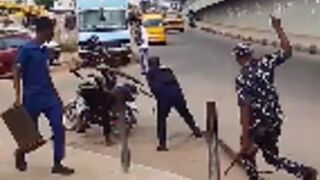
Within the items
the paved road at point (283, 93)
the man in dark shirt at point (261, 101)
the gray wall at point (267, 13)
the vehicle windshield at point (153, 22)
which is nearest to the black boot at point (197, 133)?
the paved road at point (283, 93)

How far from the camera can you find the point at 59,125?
10.5 m

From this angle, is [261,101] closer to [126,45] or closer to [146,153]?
[146,153]

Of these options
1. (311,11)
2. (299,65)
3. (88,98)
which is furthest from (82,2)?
(88,98)

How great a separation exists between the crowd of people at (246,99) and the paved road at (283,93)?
854 mm

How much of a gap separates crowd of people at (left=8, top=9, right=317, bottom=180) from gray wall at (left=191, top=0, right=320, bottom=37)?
118 feet

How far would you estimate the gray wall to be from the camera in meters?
47.3

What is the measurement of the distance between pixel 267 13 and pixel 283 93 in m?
37.2

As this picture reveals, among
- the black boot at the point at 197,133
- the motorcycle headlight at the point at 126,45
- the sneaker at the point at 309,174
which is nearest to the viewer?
the sneaker at the point at 309,174

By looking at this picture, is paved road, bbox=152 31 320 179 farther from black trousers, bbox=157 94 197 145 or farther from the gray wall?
the gray wall

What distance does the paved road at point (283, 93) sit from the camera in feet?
44.8

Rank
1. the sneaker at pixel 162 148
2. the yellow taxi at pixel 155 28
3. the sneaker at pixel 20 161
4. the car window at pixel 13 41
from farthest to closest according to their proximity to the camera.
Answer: the yellow taxi at pixel 155 28
the car window at pixel 13 41
the sneaker at pixel 162 148
the sneaker at pixel 20 161

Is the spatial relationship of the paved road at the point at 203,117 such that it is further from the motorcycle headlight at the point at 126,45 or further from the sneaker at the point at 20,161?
the motorcycle headlight at the point at 126,45

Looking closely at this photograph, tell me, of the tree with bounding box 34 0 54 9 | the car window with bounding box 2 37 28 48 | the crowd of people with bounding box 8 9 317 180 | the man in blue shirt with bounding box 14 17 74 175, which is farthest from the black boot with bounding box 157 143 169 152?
the tree with bounding box 34 0 54 9

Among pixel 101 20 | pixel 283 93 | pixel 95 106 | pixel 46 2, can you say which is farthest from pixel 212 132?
pixel 46 2
